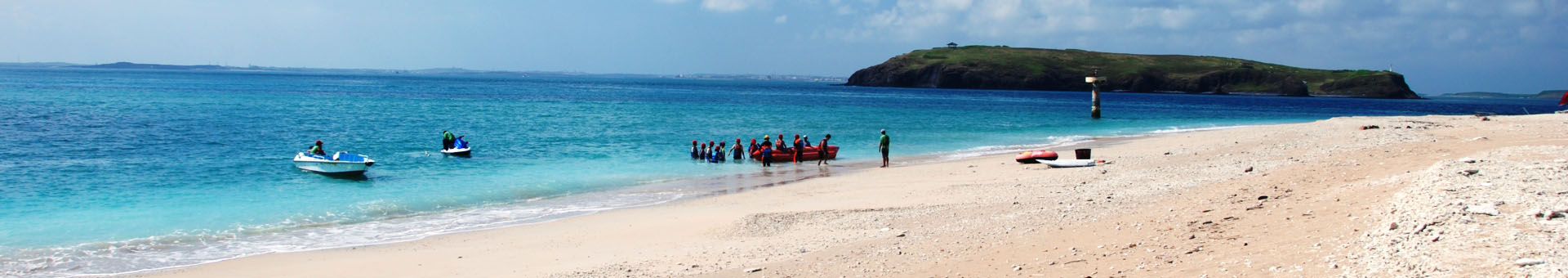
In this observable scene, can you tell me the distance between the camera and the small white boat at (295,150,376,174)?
2269 cm

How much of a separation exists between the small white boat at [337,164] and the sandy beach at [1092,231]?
9.90 metres

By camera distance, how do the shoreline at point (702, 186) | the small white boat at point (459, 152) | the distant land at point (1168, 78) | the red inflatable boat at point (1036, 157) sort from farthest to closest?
the distant land at point (1168, 78), the small white boat at point (459, 152), the red inflatable boat at point (1036, 157), the shoreline at point (702, 186)

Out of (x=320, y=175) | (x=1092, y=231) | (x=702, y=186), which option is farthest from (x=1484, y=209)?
(x=320, y=175)

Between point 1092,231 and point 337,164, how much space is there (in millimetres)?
18747

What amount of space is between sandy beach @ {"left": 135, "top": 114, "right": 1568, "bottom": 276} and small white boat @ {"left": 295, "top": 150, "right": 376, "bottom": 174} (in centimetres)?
990

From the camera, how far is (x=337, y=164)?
22.6 meters

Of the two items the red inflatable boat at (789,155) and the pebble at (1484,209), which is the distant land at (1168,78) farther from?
the pebble at (1484,209)

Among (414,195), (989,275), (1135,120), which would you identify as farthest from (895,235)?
(1135,120)

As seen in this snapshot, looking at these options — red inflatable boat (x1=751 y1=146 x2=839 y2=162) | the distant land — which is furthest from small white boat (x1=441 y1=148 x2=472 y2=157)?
the distant land

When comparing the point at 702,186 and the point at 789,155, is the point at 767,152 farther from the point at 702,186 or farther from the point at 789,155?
the point at 702,186

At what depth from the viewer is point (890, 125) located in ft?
170

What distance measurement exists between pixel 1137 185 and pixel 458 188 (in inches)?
547

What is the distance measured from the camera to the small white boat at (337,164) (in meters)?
22.7

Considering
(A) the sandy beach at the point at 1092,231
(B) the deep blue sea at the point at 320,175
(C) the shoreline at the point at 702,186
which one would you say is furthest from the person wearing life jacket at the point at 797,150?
(A) the sandy beach at the point at 1092,231
